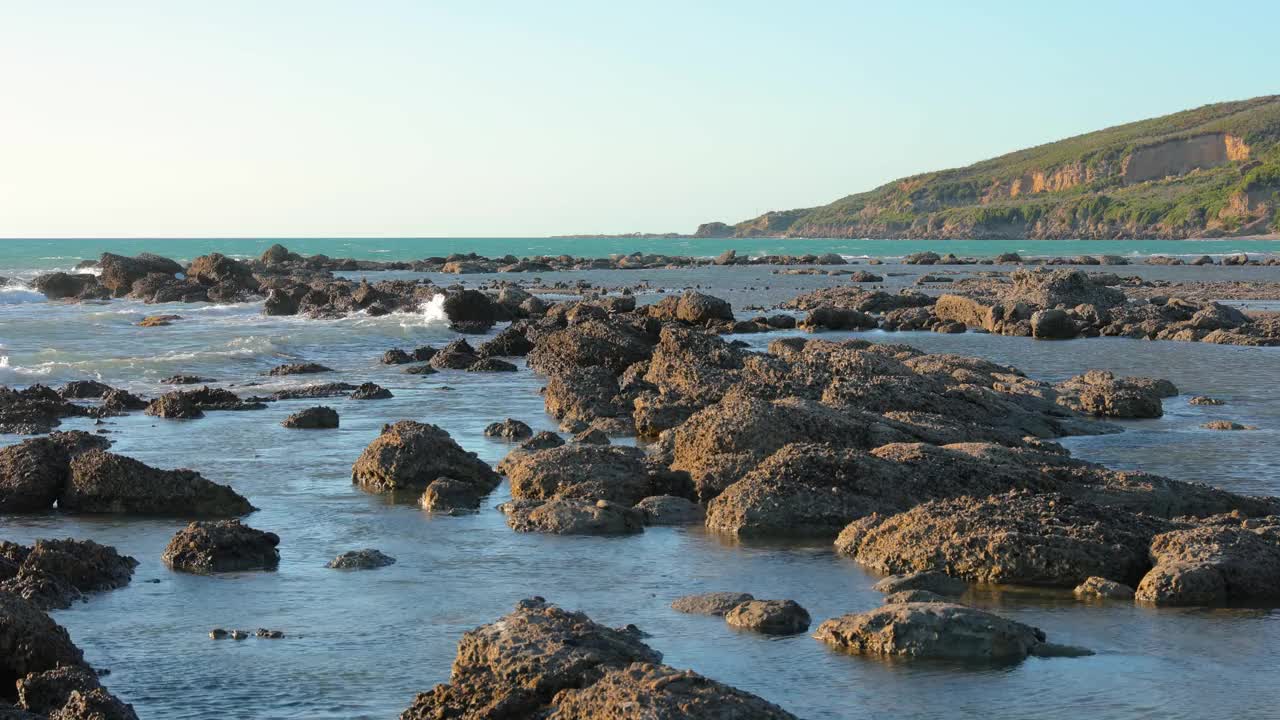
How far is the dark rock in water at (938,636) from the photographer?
30.2ft

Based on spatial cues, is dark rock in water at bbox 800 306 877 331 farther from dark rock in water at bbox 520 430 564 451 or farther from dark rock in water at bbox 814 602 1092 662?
dark rock in water at bbox 814 602 1092 662

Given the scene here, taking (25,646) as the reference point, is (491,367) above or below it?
below

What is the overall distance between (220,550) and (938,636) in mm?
5990

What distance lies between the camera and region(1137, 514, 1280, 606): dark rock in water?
1066cm

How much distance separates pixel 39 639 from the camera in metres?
8.20

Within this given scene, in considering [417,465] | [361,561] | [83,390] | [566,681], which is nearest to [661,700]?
[566,681]

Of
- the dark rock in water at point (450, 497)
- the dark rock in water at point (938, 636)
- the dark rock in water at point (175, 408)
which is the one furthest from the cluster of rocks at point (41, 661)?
the dark rock in water at point (175, 408)

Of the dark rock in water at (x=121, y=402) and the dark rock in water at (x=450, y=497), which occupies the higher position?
the dark rock in water at (x=450, y=497)

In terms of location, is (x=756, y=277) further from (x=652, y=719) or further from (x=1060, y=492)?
(x=652, y=719)

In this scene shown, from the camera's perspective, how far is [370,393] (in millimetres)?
25609

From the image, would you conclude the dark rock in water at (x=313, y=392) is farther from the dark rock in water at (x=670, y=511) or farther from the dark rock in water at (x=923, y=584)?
the dark rock in water at (x=923, y=584)

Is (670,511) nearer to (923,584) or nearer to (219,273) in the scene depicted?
(923,584)

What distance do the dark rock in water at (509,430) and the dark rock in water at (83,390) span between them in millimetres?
8686

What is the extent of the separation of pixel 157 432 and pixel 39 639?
13079 millimetres
